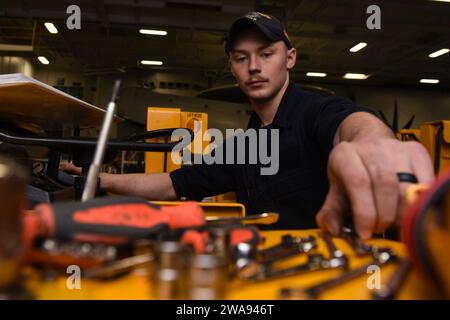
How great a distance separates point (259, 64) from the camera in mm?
1131

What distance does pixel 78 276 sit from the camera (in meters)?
0.29

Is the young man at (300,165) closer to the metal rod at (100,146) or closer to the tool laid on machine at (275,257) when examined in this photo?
the tool laid on machine at (275,257)

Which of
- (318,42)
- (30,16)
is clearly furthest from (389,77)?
(30,16)

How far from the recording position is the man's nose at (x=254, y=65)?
44.2 inches

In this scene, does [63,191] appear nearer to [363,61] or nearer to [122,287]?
[122,287]

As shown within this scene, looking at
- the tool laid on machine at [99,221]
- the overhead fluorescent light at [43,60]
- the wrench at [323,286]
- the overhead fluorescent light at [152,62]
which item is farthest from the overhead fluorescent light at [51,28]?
the wrench at [323,286]

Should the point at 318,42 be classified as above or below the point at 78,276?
above

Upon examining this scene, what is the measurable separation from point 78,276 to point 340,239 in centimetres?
33

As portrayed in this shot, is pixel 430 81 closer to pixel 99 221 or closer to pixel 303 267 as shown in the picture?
pixel 303 267

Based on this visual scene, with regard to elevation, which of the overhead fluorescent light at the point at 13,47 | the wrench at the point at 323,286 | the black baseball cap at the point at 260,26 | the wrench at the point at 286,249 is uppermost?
the overhead fluorescent light at the point at 13,47

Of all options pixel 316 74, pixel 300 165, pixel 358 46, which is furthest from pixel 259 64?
pixel 316 74

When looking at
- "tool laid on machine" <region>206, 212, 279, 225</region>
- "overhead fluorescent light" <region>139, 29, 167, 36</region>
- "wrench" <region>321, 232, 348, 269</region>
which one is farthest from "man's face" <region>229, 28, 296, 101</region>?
"overhead fluorescent light" <region>139, 29, 167, 36</region>
